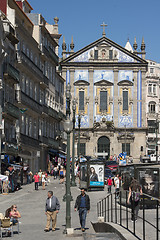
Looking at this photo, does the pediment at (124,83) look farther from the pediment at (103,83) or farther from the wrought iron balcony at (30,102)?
the wrought iron balcony at (30,102)

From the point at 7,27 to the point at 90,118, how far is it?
158 ft

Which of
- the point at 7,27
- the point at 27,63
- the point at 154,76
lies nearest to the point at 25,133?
the point at 27,63

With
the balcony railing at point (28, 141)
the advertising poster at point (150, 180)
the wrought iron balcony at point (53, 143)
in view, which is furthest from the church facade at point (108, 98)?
the advertising poster at point (150, 180)

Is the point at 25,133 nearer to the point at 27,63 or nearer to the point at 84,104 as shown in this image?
the point at 27,63

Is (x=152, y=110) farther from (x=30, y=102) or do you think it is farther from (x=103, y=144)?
(x=30, y=102)

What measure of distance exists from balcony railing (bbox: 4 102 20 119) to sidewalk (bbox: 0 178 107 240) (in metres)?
6.43

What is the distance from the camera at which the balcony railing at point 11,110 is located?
46.0 meters

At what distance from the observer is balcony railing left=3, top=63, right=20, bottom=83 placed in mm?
46094

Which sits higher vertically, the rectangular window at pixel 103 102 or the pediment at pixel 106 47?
the pediment at pixel 106 47

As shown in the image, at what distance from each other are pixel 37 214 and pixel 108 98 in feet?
214

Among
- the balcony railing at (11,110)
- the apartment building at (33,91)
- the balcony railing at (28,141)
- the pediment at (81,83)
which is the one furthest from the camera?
the pediment at (81,83)

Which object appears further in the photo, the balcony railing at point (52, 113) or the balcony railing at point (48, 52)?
the balcony railing at point (52, 113)

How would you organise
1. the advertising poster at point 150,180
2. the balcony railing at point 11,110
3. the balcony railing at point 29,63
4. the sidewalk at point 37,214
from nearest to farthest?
1. the sidewalk at point 37,214
2. the advertising poster at point 150,180
3. the balcony railing at point 11,110
4. the balcony railing at point 29,63

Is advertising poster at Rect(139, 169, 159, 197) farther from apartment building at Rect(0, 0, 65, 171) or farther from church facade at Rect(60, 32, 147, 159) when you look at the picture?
church facade at Rect(60, 32, 147, 159)
